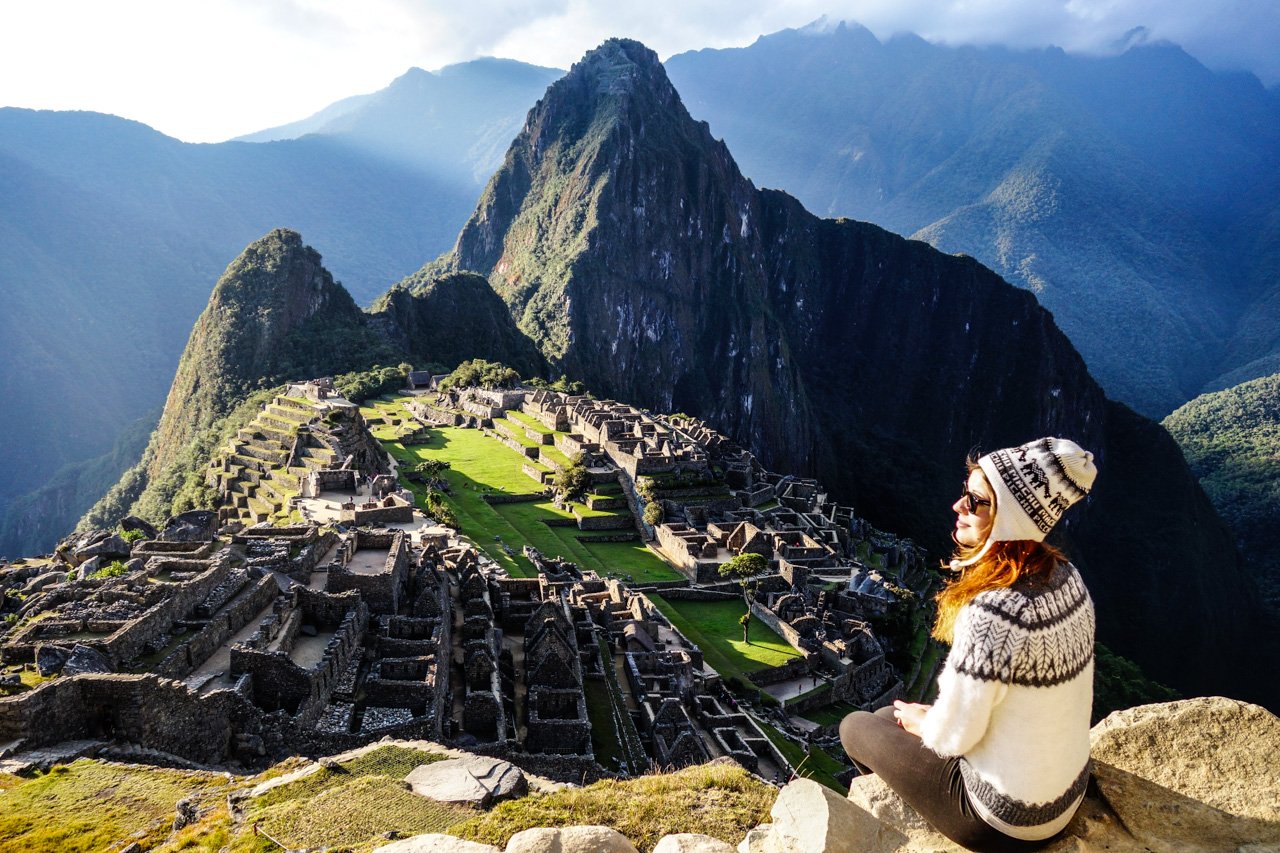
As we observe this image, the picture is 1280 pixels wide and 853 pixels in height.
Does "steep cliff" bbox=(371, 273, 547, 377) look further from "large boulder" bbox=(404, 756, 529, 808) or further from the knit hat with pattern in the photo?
the knit hat with pattern

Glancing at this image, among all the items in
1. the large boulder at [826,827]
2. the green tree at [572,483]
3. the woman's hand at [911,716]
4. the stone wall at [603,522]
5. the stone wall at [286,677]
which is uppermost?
the woman's hand at [911,716]

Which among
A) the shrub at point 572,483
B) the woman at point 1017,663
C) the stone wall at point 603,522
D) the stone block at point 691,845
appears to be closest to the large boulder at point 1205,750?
the woman at point 1017,663

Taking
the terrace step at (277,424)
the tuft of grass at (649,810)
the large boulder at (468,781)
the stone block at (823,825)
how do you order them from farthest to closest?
the terrace step at (277,424) < the large boulder at (468,781) < the tuft of grass at (649,810) < the stone block at (823,825)

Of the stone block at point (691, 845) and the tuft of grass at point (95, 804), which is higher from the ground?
the stone block at point (691, 845)

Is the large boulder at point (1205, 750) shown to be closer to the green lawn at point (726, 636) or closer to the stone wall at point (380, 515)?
the green lawn at point (726, 636)

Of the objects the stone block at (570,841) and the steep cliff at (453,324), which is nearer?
the stone block at (570,841)

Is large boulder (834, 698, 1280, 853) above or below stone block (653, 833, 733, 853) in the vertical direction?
above

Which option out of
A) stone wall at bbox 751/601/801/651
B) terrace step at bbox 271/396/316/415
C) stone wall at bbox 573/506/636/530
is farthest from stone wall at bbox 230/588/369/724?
terrace step at bbox 271/396/316/415
